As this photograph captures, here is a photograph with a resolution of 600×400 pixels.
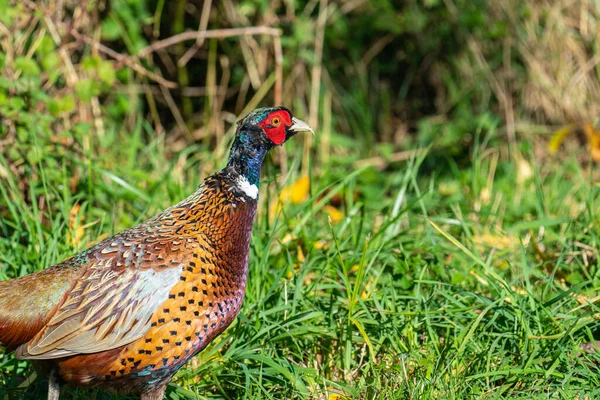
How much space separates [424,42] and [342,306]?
3787 mm

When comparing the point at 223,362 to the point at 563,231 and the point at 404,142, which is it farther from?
the point at 404,142

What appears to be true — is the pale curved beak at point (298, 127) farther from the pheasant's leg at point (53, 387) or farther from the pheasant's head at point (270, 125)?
the pheasant's leg at point (53, 387)

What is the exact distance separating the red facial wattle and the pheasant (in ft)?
1.66

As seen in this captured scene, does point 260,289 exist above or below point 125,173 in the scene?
below

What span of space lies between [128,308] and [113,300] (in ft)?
0.25

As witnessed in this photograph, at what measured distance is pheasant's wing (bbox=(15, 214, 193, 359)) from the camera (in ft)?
10.5

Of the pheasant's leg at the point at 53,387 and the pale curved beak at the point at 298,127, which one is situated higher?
the pale curved beak at the point at 298,127

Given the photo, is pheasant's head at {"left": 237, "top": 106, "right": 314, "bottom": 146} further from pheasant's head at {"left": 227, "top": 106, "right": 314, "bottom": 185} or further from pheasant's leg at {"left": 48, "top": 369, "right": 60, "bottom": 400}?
pheasant's leg at {"left": 48, "top": 369, "right": 60, "bottom": 400}

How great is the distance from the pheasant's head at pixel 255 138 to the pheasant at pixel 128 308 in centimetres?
34

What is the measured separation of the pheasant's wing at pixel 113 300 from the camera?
320 cm

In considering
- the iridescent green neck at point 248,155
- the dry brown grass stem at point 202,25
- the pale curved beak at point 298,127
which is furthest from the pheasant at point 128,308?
the dry brown grass stem at point 202,25

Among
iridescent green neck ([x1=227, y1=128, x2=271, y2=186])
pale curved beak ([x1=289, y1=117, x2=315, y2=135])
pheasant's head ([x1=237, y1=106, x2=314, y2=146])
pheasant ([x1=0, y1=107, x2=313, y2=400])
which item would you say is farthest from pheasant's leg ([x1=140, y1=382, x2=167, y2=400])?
pale curved beak ([x1=289, y1=117, x2=315, y2=135])

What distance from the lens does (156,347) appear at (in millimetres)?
3193

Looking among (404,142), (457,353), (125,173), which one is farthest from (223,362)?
(404,142)
